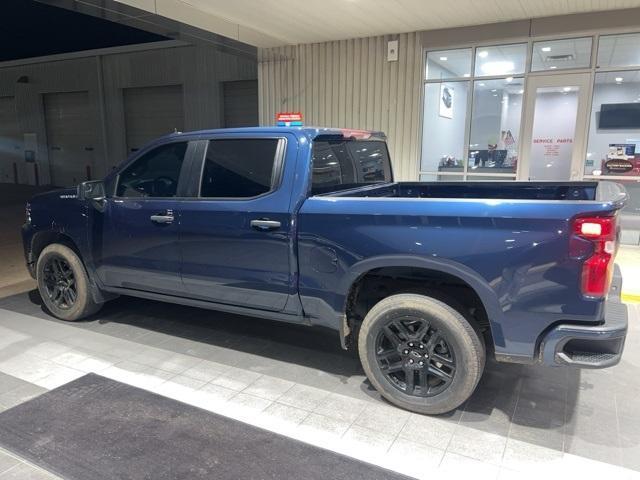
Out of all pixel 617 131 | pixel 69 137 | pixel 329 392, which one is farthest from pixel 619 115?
A: pixel 69 137

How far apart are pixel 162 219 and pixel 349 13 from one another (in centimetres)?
561

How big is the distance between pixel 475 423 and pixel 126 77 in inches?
704

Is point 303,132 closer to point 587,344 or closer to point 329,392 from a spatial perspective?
point 329,392

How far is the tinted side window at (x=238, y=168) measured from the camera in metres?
3.85

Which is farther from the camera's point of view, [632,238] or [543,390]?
[632,238]

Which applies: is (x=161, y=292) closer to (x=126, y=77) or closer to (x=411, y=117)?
(x=411, y=117)

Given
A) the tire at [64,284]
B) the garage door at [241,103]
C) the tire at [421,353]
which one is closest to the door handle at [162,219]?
the tire at [64,284]

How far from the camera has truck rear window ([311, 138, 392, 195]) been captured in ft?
12.6

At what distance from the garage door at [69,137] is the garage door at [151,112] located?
202cm

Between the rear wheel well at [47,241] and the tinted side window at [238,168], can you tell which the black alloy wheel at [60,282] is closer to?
the rear wheel well at [47,241]

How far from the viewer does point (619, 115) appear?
27.9 feet

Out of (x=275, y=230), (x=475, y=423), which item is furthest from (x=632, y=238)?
(x=275, y=230)

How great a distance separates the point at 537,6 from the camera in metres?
7.79

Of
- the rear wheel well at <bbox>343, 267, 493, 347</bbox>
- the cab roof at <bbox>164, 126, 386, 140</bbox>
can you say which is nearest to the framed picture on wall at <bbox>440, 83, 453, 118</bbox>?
the cab roof at <bbox>164, 126, 386, 140</bbox>
